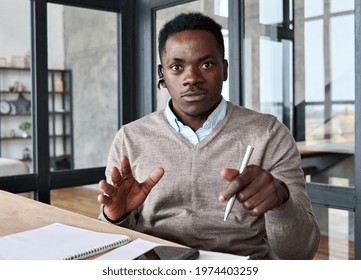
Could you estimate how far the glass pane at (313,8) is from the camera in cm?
203

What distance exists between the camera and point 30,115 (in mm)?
2545

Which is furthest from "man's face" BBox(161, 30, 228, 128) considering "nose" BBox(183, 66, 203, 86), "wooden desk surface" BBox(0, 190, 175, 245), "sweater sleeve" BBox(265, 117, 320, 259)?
"wooden desk surface" BBox(0, 190, 175, 245)

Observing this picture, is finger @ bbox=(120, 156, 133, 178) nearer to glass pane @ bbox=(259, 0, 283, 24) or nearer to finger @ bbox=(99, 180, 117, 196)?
finger @ bbox=(99, 180, 117, 196)

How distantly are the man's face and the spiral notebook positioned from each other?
52 centimetres

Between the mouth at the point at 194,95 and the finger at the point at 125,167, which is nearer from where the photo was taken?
the finger at the point at 125,167

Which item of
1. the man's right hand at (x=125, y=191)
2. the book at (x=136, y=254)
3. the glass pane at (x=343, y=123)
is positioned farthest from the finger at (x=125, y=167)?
the glass pane at (x=343, y=123)

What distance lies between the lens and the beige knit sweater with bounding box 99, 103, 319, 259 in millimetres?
1271

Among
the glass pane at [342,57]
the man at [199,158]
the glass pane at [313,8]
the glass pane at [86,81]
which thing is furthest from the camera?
the glass pane at [86,81]

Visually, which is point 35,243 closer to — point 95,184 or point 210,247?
point 210,247

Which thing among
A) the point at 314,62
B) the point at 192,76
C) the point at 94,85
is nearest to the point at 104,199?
the point at 192,76

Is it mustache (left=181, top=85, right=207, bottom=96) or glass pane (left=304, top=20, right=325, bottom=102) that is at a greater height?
glass pane (left=304, top=20, right=325, bottom=102)

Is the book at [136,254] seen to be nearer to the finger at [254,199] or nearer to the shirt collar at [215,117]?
the finger at [254,199]

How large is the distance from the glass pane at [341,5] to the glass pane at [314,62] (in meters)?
0.08
